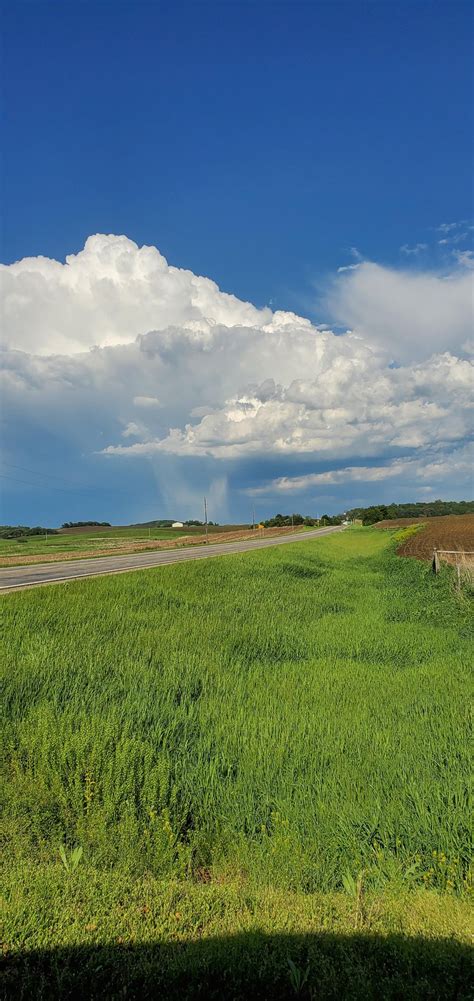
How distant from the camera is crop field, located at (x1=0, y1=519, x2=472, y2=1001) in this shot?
126 inches

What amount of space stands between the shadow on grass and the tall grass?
36.3 inches

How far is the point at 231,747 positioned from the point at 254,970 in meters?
3.21

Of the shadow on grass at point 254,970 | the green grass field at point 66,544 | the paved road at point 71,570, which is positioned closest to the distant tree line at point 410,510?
the green grass field at point 66,544

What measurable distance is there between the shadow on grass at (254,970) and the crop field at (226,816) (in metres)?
0.01

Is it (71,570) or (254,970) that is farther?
(71,570)

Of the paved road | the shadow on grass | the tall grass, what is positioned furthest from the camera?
the paved road

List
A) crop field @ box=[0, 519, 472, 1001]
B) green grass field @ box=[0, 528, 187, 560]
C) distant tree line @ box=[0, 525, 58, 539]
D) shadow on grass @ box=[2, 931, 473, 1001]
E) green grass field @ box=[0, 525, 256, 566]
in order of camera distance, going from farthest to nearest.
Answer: distant tree line @ box=[0, 525, 58, 539]
green grass field @ box=[0, 528, 187, 560]
green grass field @ box=[0, 525, 256, 566]
crop field @ box=[0, 519, 472, 1001]
shadow on grass @ box=[2, 931, 473, 1001]

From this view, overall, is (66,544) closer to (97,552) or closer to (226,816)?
(97,552)

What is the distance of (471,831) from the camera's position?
15.2 ft

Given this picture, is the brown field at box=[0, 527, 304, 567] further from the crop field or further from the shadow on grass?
the shadow on grass

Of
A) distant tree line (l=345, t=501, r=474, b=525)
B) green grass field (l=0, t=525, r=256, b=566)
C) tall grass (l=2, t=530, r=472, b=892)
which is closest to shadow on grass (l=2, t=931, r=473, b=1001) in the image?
tall grass (l=2, t=530, r=472, b=892)

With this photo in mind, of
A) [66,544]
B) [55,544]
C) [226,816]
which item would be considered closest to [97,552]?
[55,544]

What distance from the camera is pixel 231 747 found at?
6352 mm

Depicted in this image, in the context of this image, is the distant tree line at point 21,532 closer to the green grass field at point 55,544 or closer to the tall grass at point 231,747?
the green grass field at point 55,544
